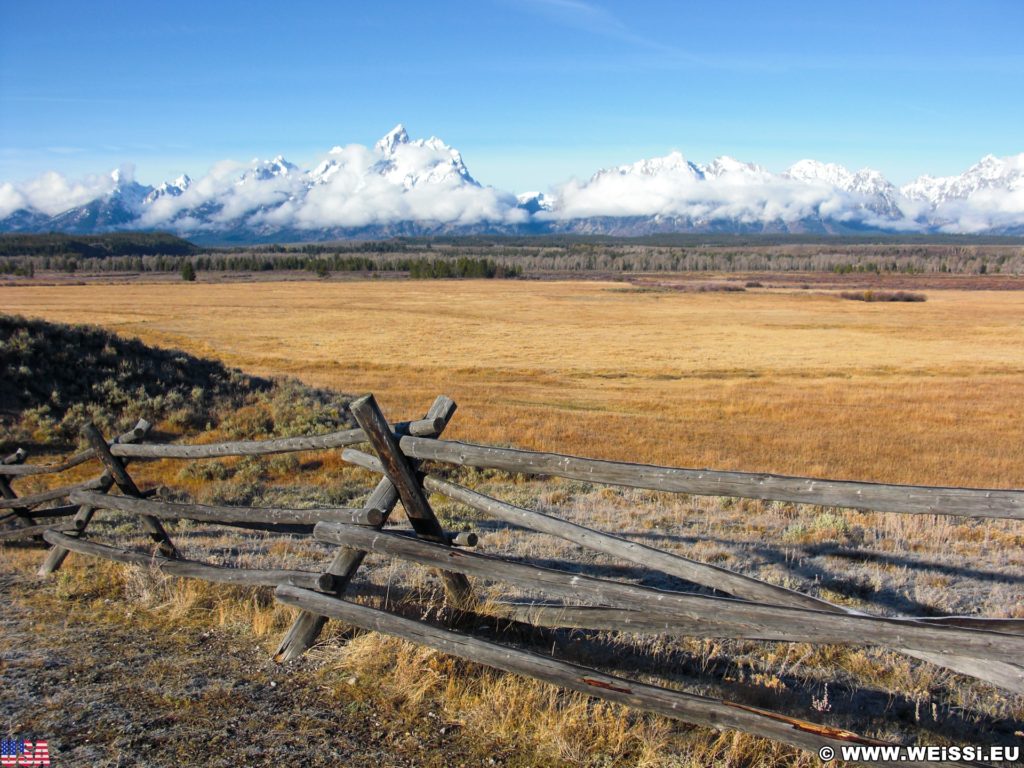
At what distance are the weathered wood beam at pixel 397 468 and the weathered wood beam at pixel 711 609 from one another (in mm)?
175

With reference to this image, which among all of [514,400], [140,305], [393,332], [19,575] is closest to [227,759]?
[19,575]

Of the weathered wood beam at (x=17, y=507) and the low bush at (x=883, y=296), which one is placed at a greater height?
the low bush at (x=883, y=296)

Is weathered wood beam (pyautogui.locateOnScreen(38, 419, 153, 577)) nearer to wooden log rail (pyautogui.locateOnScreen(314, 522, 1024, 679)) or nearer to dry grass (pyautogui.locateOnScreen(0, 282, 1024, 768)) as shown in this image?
dry grass (pyautogui.locateOnScreen(0, 282, 1024, 768))

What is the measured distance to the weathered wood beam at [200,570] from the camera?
5.25m

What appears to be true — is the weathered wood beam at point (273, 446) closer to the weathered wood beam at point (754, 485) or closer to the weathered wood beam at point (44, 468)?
the weathered wood beam at point (754, 485)

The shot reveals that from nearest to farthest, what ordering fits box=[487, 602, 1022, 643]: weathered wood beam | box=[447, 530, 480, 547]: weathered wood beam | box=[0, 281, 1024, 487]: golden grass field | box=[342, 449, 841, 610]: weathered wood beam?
1. box=[487, 602, 1022, 643]: weathered wood beam
2. box=[342, 449, 841, 610]: weathered wood beam
3. box=[447, 530, 480, 547]: weathered wood beam
4. box=[0, 281, 1024, 487]: golden grass field

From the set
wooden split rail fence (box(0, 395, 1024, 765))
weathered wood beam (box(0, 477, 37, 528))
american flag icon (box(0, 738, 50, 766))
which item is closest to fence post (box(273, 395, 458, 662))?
wooden split rail fence (box(0, 395, 1024, 765))

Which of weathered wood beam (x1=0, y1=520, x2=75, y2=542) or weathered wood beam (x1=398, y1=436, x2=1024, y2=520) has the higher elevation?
weathered wood beam (x1=398, y1=436, x2=1024, y2=520)

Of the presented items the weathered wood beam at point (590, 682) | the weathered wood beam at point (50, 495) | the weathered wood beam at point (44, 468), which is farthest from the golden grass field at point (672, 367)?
the weathered wood beam at point (590, 682)

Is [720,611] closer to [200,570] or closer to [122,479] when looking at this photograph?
[200,570]

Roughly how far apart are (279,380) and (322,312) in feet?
183

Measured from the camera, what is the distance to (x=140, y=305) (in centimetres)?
7919

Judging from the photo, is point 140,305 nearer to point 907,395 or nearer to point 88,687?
point 907,395

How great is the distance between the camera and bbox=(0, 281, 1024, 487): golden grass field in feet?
64.4
